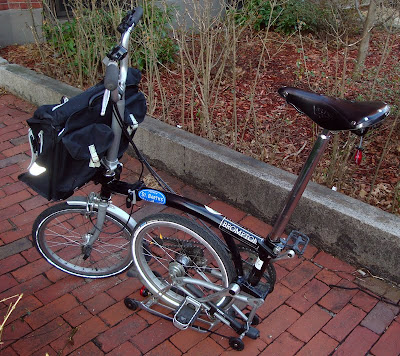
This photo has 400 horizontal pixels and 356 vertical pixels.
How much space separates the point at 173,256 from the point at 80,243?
0.84m

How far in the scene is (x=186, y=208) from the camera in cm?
254

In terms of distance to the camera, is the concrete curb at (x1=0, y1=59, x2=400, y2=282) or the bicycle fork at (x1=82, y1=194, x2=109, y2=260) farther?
the concrete curb at (x1=0, y1=59, x2=400, y2=282)

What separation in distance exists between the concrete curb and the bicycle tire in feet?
3.16

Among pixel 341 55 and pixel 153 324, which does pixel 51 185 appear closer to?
pixel 153 324

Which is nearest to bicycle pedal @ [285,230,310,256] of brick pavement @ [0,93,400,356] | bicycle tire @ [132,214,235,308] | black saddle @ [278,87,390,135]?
bicycle tire @ [132,214,235,308]

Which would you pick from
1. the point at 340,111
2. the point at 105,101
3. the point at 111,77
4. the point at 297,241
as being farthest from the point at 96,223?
the point at 340,111

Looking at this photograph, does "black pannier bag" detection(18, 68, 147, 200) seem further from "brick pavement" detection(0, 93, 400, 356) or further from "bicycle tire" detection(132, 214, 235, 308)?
"brick pavement" detection(0, 93, 400, 356)

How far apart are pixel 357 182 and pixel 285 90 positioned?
1.97 m

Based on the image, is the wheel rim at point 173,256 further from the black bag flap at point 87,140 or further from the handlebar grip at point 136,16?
the handlebar grip at point 136,16

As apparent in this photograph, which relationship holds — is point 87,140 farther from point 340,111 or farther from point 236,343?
point 236,343

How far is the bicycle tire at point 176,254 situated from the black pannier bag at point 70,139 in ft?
1.55

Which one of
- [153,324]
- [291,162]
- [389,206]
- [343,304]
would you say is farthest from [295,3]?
[153,324]

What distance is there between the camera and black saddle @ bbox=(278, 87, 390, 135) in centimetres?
210

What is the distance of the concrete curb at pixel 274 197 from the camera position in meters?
3.12
